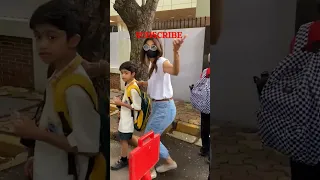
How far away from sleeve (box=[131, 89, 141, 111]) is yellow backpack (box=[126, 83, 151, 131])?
23 millimetres

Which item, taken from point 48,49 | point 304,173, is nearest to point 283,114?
point 304,173

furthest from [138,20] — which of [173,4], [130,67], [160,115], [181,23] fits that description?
[173,4]

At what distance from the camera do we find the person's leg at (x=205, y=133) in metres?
2.27

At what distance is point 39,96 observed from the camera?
30.6 inches

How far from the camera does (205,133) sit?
7.89 ft

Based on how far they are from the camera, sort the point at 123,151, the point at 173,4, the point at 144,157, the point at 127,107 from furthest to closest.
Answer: the point at 173,4, the point at 123,151, the point at 127,107, the point at 144,157

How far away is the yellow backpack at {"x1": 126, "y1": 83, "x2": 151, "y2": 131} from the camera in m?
2.22

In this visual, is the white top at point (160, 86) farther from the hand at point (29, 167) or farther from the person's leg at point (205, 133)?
the hand at point (29, 167)

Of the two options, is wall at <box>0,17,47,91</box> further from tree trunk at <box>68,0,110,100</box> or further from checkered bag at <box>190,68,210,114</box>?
checkered bag at <box>190,68,210,114</box>

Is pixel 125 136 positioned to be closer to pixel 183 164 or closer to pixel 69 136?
pixel 183 164

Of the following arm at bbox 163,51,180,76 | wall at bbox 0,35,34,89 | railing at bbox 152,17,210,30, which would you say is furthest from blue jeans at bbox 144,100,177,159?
wall at bbox 0,35,34,89

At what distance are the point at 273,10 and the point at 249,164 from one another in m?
0.44

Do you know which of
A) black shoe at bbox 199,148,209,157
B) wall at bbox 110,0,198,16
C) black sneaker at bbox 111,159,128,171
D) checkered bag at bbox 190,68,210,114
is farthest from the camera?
wall at bbox 110,0,198,16

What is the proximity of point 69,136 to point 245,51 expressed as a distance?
54 cm
